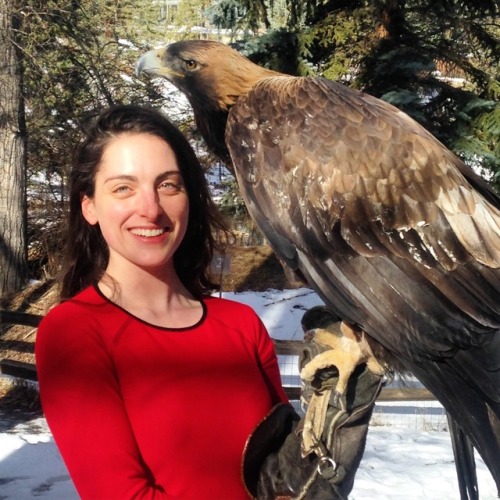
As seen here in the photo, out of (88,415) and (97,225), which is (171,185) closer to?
(97,225)

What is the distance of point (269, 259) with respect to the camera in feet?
37.9

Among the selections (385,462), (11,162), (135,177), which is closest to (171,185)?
(135,177)

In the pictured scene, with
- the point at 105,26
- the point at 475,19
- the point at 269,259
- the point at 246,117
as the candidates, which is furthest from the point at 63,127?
the point at 246,117

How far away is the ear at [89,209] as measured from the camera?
2205mm

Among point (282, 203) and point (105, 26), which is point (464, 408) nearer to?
Result: point (282, 203)

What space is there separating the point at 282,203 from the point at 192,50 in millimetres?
1009

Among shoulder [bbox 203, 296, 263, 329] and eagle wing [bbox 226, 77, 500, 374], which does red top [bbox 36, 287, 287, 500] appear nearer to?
shoulder [bbox 203, 296, 263, 329]

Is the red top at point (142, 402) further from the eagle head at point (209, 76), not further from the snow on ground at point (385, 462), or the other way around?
the snow on ground at point (385, 462)

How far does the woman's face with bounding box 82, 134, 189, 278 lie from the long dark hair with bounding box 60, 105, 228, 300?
0.17 ft

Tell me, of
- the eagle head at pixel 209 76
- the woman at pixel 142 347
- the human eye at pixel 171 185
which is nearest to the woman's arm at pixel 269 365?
the woman at pixel 142 347

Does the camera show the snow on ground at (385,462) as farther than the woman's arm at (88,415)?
Yes

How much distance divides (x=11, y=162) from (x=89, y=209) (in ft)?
30.3

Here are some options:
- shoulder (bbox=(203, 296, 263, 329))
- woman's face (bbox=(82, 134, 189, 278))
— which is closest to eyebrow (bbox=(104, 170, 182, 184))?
woman's face (bbox=(82, 134, 189, 278))

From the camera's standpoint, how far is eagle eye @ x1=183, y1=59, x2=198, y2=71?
128 inches
